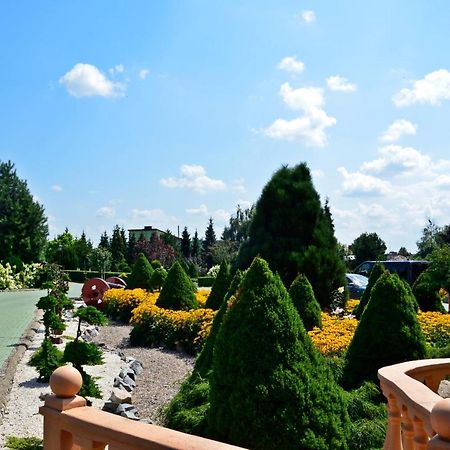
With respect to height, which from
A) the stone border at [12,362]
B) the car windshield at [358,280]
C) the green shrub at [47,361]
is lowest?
the stone border at [12,362]

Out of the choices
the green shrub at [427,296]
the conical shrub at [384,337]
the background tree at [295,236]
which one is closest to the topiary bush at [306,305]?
the background tree at [295,236]

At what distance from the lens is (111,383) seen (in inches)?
316

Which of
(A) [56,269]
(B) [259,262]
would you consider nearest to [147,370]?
(B) [259,262]

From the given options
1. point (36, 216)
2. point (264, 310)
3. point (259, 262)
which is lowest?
point (264, 310)

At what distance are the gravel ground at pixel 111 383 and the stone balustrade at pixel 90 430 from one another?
123 inches

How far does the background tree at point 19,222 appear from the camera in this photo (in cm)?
3866

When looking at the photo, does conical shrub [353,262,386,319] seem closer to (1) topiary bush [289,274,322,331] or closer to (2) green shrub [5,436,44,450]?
(1) topiary bush [289,274,322,331]

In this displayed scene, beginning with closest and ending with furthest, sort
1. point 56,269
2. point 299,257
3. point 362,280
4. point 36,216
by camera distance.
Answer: point 299,257 → point 56,269 → point 362,280 → point 36,216

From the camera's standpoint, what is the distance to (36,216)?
132 feet

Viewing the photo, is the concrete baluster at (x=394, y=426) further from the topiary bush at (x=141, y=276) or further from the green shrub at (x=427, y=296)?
the topiary bush at (x=141, y=276)

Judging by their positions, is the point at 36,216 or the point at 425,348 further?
the point at 36,216

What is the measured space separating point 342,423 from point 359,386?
1.86 m

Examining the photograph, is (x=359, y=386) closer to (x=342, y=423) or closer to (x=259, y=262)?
(x=342, y=423)

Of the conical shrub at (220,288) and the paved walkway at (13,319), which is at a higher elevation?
the conical shrub at (220,288)
